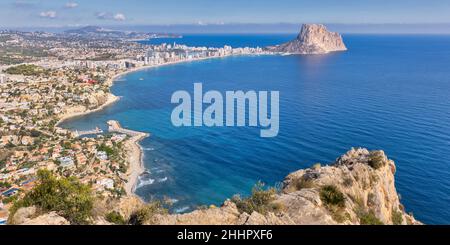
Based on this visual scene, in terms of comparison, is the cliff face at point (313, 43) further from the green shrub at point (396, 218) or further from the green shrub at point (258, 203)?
the green shrub at point (258, 203)

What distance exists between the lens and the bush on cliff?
325 inches

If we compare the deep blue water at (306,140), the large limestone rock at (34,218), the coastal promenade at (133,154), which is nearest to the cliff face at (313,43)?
the deep blue water at (306,140)

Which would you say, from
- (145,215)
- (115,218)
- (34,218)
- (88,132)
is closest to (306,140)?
(88,132)

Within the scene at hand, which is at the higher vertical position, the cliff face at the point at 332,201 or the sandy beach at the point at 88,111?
the cliff face at the point at 332,201

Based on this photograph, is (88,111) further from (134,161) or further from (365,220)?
(365,220)

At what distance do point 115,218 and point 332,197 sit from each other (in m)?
6.86

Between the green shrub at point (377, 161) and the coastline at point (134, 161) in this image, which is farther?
the coastline at point (134, 161)

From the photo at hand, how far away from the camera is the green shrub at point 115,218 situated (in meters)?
9.53

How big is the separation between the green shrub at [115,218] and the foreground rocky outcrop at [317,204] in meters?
0.24

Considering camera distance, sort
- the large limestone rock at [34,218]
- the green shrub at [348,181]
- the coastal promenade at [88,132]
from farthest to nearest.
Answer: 1. the coastal promenade at [88,132]
2. the green shrub at [348,181]
3. the large limestone rock at [34,218]

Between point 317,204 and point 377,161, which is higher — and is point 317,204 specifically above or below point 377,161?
above

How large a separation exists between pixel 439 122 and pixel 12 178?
43939 millimetres

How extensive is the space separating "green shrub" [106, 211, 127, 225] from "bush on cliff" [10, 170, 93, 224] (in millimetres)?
950

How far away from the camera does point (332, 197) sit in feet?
37.3
